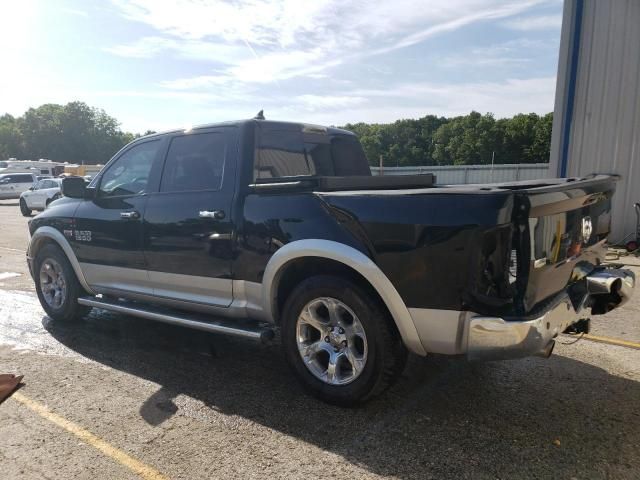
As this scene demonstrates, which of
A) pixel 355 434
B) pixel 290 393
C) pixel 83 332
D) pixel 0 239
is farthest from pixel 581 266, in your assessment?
pixel 0 239

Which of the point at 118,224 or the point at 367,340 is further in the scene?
the point at 118,224

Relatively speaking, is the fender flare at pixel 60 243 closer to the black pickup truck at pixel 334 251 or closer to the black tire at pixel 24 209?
the black pickup truck at pixel 334 251

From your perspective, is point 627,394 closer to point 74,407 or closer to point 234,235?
point 234,235

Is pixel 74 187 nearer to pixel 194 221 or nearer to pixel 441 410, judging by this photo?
pixel 194 221

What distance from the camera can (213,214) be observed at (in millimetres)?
3848

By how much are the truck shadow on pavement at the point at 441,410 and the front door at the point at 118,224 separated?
0.68 m

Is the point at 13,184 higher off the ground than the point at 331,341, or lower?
lower

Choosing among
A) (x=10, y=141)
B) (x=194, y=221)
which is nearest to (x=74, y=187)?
(x=194, y=221)

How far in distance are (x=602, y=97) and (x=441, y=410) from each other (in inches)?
393

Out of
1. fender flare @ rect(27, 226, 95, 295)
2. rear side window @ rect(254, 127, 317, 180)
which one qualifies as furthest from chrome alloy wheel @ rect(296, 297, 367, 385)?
fender flare @ rect(27, 226, 95, 295)

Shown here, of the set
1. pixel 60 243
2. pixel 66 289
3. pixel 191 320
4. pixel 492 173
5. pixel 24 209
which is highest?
pixel 60 243

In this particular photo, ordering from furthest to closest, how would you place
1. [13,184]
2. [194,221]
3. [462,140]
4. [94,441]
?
[462,140], [13,184], [194,221], [94,441]

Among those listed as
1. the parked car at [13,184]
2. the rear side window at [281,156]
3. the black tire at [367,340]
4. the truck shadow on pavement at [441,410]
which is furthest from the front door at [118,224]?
the parked car at [13,184]

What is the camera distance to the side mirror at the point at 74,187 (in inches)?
194
